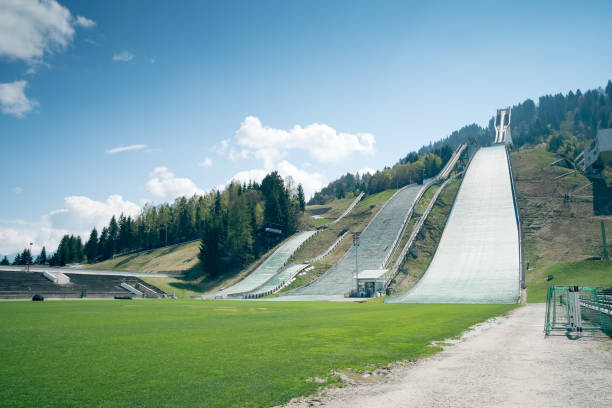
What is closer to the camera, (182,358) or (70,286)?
(182,358)

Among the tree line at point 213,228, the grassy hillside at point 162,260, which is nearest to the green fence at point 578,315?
the tree line at point 213,228

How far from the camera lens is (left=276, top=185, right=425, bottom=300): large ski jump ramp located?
1882 inches

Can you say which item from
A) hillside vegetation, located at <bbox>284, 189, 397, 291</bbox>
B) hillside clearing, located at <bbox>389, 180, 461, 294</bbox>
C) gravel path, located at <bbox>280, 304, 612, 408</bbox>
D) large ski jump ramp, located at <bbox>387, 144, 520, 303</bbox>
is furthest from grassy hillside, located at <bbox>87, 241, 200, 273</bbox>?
gravel path, located at <bbox>280, 304, 612, 408</bbox>

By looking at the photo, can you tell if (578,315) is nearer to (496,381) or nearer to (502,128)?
(496,381)

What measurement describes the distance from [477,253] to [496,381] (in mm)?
45621

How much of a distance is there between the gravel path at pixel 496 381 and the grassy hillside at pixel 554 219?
96.0 ft

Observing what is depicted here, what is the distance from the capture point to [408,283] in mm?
47656

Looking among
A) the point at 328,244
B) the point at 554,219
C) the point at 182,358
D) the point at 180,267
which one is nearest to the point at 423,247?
the point at 328,244

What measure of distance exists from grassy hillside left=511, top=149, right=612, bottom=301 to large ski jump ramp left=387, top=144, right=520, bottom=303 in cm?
237

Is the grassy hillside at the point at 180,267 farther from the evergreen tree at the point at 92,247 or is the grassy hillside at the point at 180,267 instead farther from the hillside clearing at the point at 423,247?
the hillside clearing at the point at 423,247

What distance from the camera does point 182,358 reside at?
9742 millimetres

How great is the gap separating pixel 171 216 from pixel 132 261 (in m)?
21.5

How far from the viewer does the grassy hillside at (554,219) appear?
47.3m

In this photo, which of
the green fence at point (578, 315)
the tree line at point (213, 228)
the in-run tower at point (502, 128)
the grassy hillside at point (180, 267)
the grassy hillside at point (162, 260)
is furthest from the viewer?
the in-run tower at point (502, 128)
